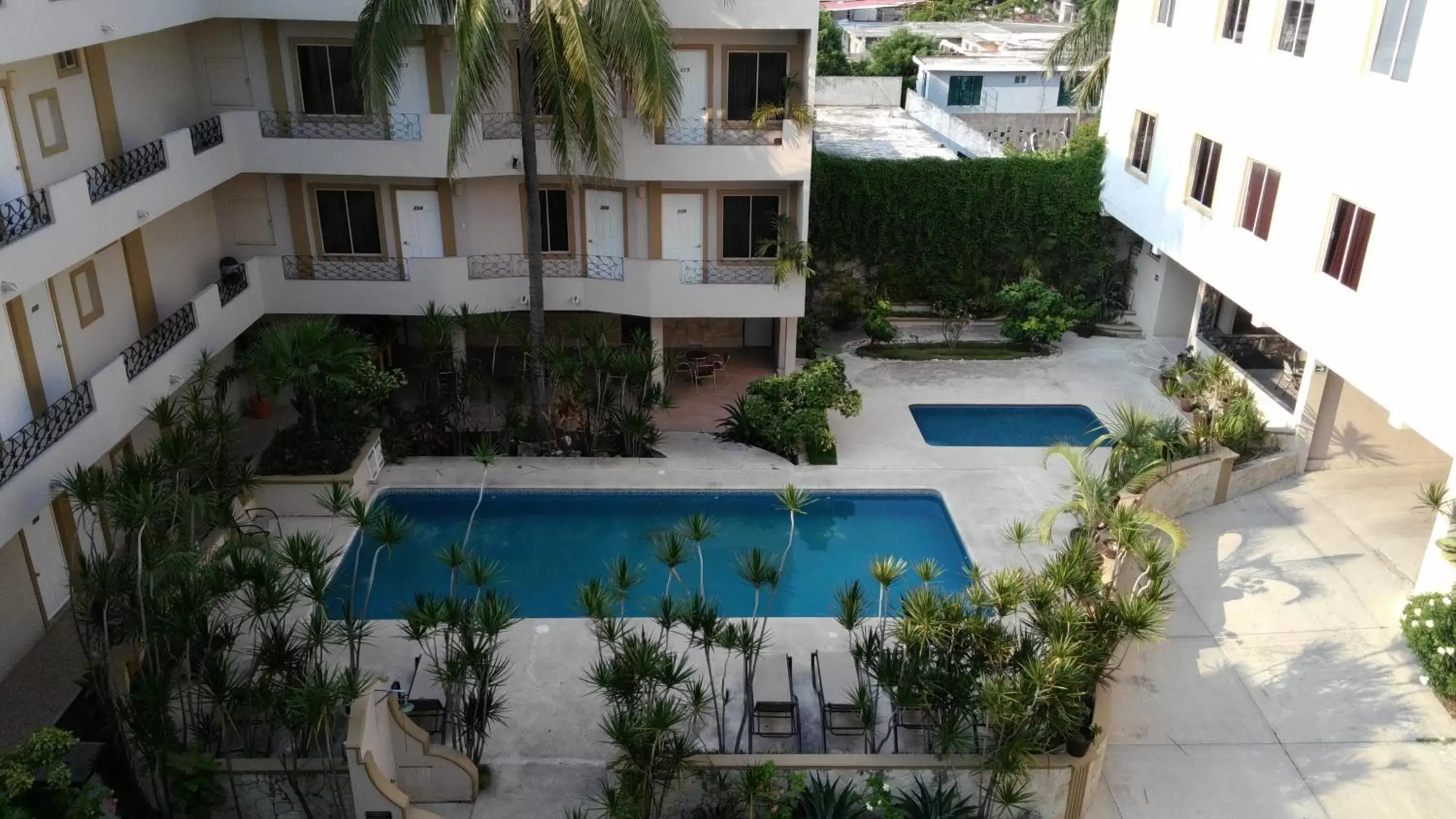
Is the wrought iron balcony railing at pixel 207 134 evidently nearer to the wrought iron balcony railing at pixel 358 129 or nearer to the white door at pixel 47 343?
the wrought iron balcony railing at pixel 358 129

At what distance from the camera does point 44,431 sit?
14195 millimetres

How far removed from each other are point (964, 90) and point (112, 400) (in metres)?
30.6

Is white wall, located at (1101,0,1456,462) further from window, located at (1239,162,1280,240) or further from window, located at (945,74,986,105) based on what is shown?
window, located at (945,74,986,105)

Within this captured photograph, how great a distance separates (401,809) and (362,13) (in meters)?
12.4

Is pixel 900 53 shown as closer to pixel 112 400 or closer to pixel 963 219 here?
pixel 963 219

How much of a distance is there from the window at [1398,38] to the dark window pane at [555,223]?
47.4 ft

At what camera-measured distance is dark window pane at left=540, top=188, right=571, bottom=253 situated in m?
22.0

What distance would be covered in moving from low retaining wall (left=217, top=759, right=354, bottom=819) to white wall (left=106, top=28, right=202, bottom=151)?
1094 centimetres

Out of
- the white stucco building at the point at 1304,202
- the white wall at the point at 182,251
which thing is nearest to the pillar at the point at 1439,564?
the white stucco building at the point at 1304,202

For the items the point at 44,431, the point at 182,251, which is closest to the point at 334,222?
the point at 182,251

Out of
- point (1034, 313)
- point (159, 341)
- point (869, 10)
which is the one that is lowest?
point (1034, 313)

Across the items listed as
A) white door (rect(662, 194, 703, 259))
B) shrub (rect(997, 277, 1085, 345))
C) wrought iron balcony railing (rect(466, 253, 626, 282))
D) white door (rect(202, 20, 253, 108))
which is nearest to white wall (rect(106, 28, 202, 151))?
white door (rect(202, 20, 253, 108))

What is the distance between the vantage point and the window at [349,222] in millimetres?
21312

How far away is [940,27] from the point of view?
183 feet
